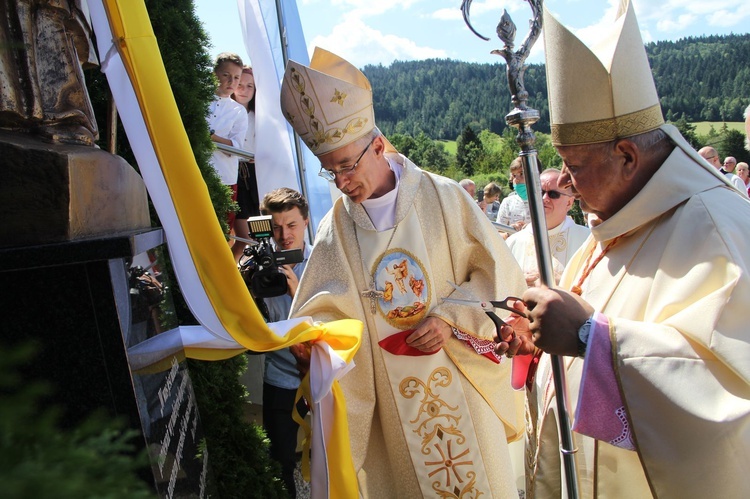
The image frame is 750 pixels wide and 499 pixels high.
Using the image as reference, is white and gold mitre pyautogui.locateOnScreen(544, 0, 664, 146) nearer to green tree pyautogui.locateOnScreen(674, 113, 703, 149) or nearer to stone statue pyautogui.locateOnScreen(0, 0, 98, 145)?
stone statue pyautogui.locateOnScreen(0, 0, 98, 145)

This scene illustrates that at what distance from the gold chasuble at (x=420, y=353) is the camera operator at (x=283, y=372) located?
84 centimetres

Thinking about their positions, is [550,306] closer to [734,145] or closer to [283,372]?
[283,372]

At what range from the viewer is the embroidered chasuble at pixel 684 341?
1.72 m

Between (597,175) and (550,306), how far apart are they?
44 cm

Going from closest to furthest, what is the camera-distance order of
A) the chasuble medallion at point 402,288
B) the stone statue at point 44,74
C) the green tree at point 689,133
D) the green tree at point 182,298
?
the stone statue at point 44,74 → the chasuble medallion at point 402,288 → the green tree at point 182,298 → the green tree at point 689,133

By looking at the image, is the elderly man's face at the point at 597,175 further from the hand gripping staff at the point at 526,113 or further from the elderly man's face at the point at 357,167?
the elderly man's face at the point at 357,167

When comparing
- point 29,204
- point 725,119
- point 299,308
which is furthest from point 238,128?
point 725,119

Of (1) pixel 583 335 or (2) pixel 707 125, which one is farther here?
(2) pixel 707 125

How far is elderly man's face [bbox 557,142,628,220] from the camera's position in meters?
2.01

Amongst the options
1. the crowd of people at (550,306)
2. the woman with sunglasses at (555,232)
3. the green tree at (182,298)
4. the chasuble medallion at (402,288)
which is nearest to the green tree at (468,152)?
the woman with sunglasses at (555,232)

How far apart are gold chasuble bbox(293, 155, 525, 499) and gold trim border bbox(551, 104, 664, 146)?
3.38 feet

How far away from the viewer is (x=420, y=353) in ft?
9.58

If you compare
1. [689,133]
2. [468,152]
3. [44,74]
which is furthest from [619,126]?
[468,152]

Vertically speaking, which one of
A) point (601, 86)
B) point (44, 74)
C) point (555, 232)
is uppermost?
point (44, 74)
